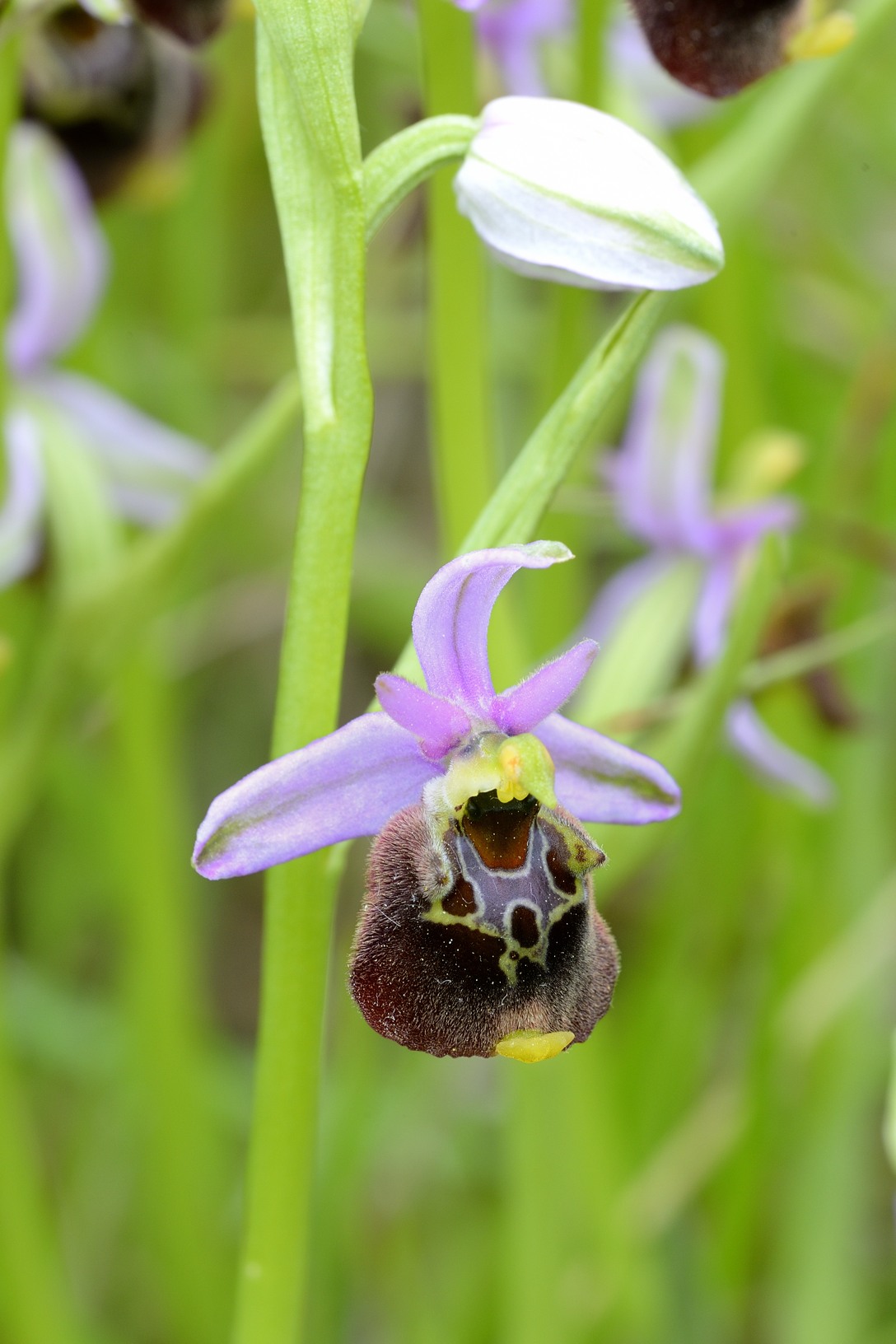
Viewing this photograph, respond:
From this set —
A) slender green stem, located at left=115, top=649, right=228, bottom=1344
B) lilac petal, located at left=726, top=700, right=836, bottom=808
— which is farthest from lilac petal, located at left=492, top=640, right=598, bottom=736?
slender green stem, located at left=115, top=649, right=228, bottom=1344

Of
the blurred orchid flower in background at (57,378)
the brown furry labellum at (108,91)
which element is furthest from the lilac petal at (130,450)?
the brown furry labellum at (108,91)

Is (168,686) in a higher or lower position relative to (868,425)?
lower

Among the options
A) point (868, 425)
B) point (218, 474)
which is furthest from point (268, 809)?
point (868, 425)

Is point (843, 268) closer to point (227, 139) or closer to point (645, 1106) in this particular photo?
point (227, 139)

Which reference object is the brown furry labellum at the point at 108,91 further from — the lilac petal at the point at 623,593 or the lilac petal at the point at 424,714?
the lilac petal at the point at 424,714

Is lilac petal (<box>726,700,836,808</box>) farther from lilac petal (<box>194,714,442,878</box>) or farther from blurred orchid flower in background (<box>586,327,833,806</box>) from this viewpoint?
lilac petal (<box>194,714,442,878</box>)
